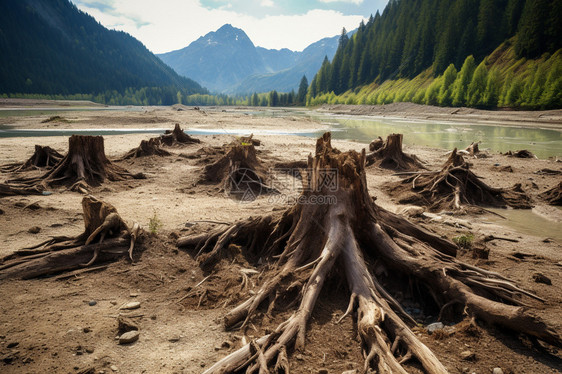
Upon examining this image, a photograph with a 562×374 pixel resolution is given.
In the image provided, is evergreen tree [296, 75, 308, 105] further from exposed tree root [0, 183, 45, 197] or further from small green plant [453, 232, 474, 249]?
small green plant [453, 232, 474, 249]

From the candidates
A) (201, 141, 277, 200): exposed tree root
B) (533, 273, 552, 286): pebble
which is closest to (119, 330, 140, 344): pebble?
(533, 273, 552, 286): pebble

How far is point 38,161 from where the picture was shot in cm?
1210

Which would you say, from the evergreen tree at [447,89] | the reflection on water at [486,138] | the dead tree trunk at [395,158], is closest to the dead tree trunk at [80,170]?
the dead tree trunk at [395,158]

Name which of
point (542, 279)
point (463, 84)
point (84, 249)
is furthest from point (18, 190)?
point (463, 84)

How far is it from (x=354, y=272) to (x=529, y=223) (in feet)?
23.7

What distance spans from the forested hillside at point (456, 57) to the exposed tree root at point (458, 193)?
2340 inches

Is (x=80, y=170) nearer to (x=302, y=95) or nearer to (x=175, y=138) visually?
(x=175, y=138)

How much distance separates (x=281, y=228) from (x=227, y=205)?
13.8ft

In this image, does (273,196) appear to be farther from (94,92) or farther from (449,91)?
(94,92)

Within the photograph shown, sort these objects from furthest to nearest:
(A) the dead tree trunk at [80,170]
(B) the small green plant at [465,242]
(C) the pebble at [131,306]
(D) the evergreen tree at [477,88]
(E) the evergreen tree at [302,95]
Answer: (E) the evergreen tree at [302,95]
(D) the evergreen tree at [477,88]
(A) the dead tree trunk at [80,170]
(B) the small green plant at [465,242]
(C) the pebble at [131,306]

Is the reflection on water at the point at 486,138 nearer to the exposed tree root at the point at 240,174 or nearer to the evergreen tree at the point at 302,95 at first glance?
the exposed tree root at the point at 240,174

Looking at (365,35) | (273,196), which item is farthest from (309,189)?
(365,35)

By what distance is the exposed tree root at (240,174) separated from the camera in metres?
11.2

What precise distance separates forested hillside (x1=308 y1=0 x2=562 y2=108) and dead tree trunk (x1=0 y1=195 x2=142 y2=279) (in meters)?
69.7
